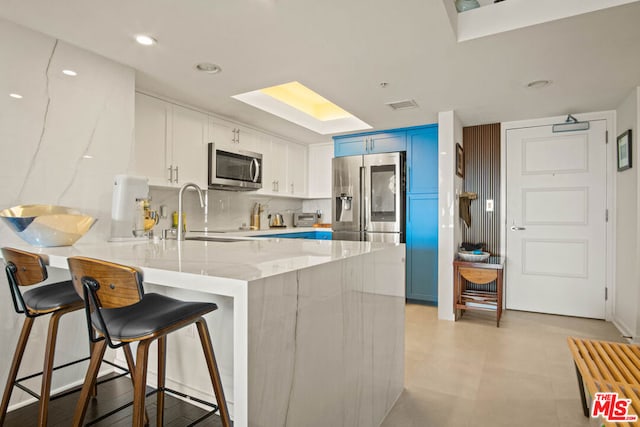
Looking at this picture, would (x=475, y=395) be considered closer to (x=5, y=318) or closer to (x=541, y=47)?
(x=541, y=47)

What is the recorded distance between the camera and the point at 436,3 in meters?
1.78

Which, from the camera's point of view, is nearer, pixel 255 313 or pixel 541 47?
pixel 255 313

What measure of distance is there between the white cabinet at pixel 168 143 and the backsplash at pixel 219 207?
30 cm

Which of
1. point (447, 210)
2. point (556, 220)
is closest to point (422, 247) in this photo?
point (447, 210)

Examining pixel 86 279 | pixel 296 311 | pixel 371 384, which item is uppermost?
pixel 86 279

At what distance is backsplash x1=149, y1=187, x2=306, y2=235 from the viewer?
356 cm

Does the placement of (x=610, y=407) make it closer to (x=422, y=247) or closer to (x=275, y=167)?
(x=422, y=247)

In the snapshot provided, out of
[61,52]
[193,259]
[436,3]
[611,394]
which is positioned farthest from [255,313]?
[61,52]

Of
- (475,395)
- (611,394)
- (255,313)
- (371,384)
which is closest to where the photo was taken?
(255,313)

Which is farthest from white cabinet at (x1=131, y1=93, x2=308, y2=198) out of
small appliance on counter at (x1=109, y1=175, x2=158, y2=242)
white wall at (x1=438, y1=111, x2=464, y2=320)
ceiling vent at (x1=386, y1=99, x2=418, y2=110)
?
white wall at (x1=438, y1=111, x2=464, y2=320)

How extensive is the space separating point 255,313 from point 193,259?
1.65 ft

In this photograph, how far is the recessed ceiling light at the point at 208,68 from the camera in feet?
8.22

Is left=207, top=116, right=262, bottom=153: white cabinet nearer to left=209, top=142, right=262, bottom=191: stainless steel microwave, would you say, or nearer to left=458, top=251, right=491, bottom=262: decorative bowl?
left=209, top=142, right=262, bottom=191: stainless steel microwave

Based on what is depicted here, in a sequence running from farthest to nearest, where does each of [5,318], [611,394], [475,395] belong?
1. [475,395]
2. [5,318]
3. [611,394]
